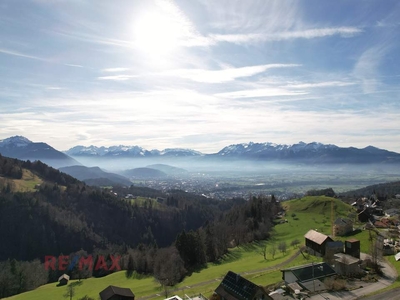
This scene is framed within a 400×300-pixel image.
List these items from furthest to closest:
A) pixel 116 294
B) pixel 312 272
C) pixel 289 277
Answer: pixel 116 294, pixel 289 277, pixel 312 272

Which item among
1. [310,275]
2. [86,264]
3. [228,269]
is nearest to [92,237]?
[86,264]

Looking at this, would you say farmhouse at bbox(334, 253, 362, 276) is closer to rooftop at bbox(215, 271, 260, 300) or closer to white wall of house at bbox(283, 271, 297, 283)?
white wall of house at bbox(283, 271, 297, 283)

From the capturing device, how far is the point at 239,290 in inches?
1663

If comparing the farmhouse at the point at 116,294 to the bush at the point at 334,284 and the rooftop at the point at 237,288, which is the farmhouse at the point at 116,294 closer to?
the rooftop at the point at 237,288

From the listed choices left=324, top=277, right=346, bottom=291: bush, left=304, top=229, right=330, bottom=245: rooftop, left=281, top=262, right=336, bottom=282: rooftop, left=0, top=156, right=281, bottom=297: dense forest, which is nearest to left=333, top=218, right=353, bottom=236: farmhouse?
left=304, top=229, right=330, bottom=245: rooftop

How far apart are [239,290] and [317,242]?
2896cm

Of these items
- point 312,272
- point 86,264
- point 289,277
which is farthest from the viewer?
point 86,264

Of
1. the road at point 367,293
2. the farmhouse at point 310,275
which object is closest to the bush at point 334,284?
the farmhouse at point 310,275

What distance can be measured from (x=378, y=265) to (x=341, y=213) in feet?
231

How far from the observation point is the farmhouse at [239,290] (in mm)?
40500

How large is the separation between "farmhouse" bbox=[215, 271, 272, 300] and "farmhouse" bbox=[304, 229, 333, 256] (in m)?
27.1

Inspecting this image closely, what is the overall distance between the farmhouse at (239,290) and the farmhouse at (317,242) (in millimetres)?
27137

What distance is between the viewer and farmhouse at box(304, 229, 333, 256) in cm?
6388

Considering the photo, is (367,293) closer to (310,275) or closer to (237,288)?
(310,275)
